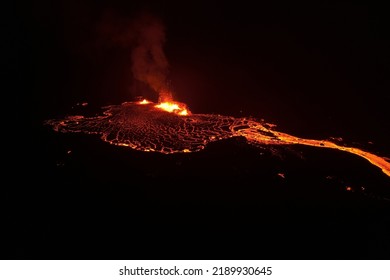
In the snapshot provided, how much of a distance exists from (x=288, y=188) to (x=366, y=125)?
461 centimetres

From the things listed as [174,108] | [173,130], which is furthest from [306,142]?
[174,108]

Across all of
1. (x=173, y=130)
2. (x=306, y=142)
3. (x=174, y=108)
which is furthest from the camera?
(x=174, y=108)

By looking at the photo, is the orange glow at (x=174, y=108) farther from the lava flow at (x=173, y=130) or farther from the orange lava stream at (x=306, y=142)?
the orange lava stream at (x=306, y=142)

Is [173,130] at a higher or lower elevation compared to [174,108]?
lower

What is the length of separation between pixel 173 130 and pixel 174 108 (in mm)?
1858

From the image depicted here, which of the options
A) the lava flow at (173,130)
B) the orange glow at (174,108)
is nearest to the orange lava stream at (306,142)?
the lava flow at (173,130)

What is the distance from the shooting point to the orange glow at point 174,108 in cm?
898

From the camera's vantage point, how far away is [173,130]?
7.59 metres

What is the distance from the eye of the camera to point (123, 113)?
29.6ft

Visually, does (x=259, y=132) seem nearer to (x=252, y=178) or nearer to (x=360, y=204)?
(x=252, y=178)

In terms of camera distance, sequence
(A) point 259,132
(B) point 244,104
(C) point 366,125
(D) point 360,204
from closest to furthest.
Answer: (D) point 360,204 < (A) point 259,132 < (C) point 366,125 < (B) point 244,104

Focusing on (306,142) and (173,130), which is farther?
(173,130)

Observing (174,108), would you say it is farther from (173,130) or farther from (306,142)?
(306,142)

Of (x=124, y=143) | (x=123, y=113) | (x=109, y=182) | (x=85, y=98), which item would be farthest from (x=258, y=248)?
(x=85, y=98)
